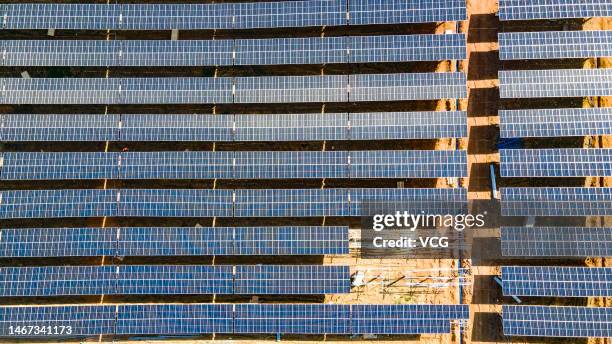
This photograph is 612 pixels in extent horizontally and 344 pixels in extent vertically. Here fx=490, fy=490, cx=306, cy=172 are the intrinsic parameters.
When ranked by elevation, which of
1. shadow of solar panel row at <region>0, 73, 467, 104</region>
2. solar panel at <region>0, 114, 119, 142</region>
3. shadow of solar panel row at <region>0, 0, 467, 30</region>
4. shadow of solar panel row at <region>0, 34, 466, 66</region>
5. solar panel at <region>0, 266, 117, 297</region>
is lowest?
solar panel at <region>0, 266, 117, 297</region>

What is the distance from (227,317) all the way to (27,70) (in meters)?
19.6

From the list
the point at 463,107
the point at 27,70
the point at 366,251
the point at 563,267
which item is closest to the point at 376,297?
the point at 366,251

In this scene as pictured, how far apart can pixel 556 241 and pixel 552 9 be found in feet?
43.9

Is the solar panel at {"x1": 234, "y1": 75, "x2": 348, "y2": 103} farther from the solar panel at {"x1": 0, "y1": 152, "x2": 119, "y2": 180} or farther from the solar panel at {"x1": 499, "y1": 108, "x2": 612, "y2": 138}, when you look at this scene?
the solar panel at {"x1": 499, "y1": 108, "x2": 612, "y2": 138}

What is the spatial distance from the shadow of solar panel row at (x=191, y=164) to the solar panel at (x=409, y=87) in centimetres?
330

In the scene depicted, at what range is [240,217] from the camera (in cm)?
2961

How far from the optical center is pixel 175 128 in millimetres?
28750

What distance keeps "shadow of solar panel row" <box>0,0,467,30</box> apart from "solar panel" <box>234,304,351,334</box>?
16507 millimetres

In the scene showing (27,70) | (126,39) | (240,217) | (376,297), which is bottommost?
(376,297)

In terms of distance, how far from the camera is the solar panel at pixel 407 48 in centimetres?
2878

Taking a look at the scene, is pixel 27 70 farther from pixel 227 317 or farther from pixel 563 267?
pixel 563 267

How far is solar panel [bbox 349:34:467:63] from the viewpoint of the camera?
2878 cm

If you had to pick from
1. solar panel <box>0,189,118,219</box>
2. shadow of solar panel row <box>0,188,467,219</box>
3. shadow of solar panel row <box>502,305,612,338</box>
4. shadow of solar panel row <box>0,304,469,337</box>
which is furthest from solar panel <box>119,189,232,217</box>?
shadow of solar panel row <box>502,305,612,338</box>

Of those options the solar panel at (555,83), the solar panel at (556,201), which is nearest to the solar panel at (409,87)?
the solar panel at (555,83)
